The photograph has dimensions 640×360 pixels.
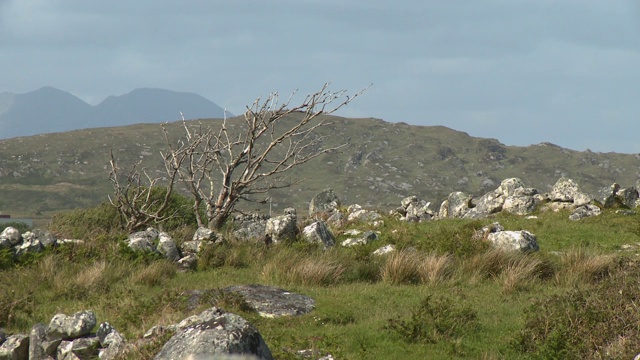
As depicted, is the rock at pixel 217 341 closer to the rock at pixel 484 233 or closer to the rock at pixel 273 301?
the rock at pixel 273 301

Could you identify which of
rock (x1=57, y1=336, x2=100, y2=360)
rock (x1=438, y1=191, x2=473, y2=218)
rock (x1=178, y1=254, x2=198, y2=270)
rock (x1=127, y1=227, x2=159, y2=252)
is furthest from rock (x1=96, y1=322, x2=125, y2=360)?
rock (x1=438, y1=191, x2=473, y2=218)

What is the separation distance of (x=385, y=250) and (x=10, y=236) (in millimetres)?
11748

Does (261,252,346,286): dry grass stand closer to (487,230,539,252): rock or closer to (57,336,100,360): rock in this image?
(487,230,539,252): rock

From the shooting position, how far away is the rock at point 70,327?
1205 cm

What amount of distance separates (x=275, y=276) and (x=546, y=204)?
24.4 m

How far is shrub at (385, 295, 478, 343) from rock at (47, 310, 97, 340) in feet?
18.2

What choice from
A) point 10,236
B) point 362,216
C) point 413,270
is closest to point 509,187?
point 362,216

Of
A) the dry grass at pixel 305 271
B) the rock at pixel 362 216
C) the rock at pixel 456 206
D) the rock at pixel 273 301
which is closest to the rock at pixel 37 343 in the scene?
the rock at pixel 273 301

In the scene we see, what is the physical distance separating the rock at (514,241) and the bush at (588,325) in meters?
7.71

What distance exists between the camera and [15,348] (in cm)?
1196

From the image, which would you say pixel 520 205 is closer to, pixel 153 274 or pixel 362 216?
pixel 362 216

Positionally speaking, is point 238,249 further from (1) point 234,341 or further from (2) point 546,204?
(2) point 546,204

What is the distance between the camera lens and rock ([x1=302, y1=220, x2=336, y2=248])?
24.1 m

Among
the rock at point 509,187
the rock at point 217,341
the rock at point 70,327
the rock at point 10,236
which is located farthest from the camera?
the rock at point 509,187
